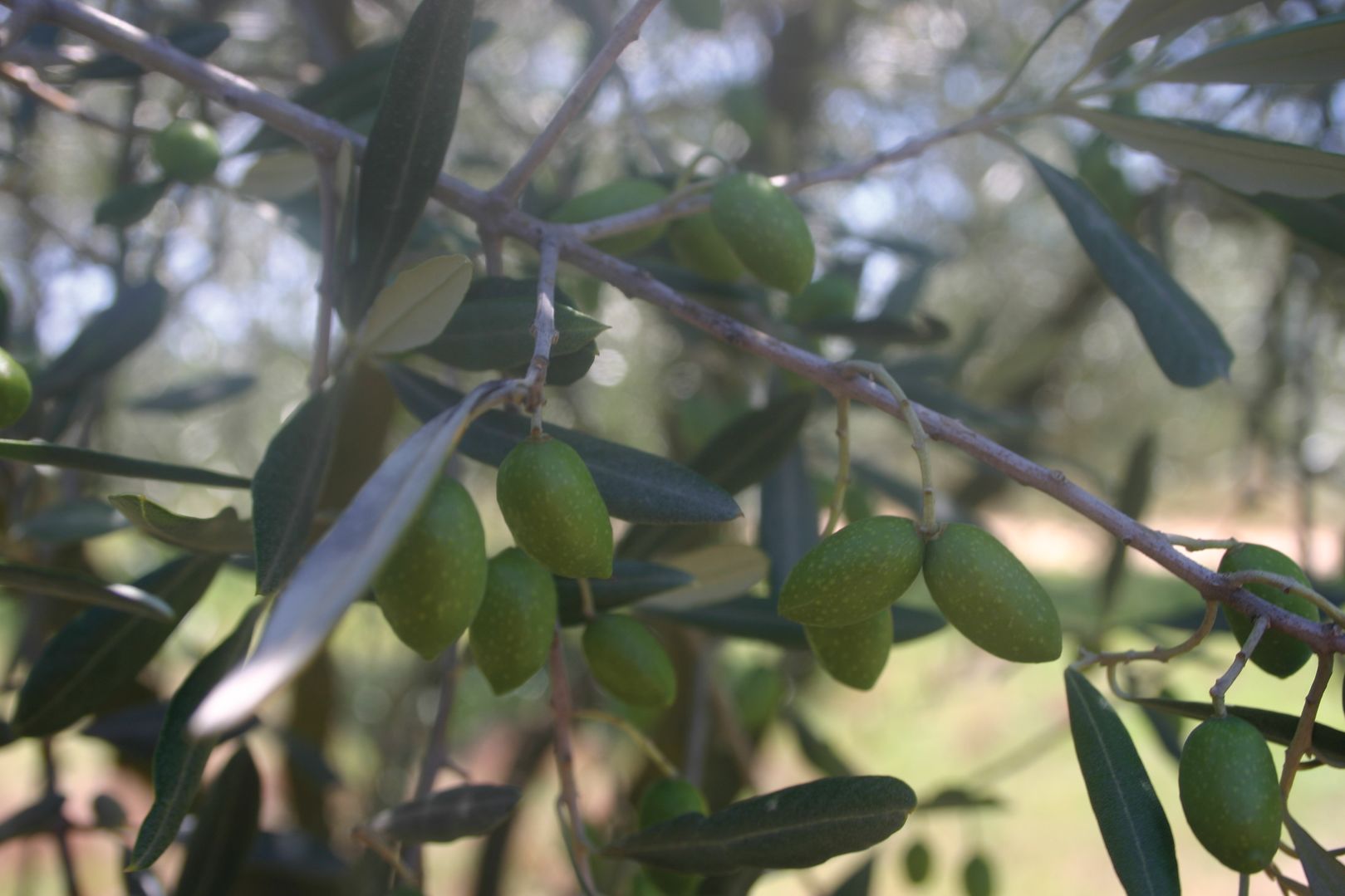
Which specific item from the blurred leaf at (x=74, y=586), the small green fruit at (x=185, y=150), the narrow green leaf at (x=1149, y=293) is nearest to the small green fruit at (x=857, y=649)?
the narrow green leaf at (x=1149, y=293)

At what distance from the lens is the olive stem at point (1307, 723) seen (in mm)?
623

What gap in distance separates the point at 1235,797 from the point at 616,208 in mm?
724

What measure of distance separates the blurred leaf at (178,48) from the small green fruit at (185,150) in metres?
0.08

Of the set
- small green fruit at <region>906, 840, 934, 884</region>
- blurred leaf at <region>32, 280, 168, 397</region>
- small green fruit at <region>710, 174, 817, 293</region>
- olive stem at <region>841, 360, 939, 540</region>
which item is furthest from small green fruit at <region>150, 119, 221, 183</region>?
small green fruit at <region>906, 840, 934, 884</region>

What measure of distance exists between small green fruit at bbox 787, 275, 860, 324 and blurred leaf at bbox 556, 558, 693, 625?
0.54 metres

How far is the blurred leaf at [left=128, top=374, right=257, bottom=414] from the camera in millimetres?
1695

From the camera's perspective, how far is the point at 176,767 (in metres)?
0.77

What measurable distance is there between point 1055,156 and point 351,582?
498 centimetres

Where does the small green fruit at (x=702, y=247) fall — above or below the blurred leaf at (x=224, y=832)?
above

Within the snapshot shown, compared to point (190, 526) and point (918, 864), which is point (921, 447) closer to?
point (190, 526)

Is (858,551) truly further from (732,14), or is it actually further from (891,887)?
(891,887)

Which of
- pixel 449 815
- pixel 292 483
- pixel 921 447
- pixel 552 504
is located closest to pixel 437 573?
pixel 552 504

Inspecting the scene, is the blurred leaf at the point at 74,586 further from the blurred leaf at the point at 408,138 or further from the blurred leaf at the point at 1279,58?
the blurred leaf at the point at 1279,58

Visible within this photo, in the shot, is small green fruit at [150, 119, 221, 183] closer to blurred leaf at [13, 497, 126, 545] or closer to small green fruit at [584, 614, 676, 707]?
blurred leaf at [13, 497, 126, 545]
